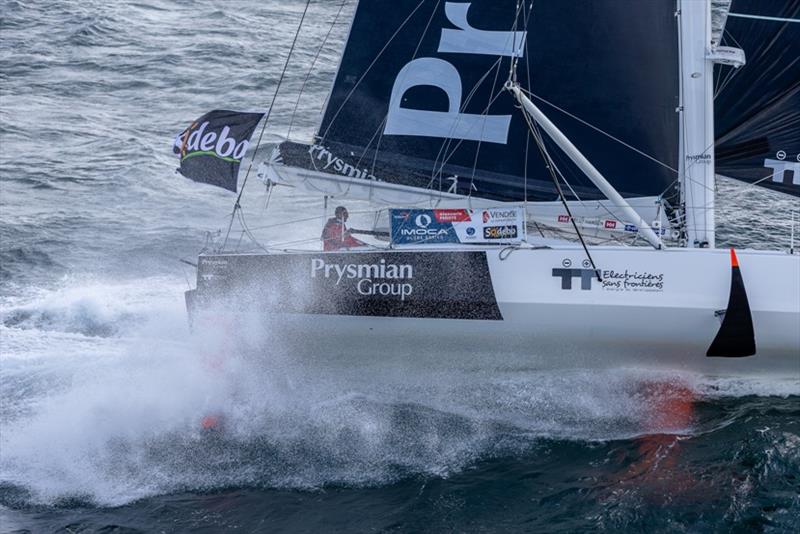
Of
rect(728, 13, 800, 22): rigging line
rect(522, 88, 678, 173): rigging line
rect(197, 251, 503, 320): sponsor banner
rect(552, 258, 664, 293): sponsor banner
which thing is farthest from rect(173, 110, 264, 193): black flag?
rect(728, 13, 800, 22): rigging line

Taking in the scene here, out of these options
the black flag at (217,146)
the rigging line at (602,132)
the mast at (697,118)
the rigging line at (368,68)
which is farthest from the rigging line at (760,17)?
the black flag at (217,146)

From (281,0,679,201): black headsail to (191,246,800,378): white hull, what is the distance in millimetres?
2051

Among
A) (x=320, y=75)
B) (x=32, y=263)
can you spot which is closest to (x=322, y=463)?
(x=32, y=263)

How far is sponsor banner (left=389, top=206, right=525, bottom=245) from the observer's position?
1421 cm

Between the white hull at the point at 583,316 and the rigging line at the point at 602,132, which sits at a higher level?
the rigging line at the point at 602,132

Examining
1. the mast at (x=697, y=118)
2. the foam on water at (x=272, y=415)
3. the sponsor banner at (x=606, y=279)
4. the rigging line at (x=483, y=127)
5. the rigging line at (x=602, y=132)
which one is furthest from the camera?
the rigging line at (x=483, y=127)

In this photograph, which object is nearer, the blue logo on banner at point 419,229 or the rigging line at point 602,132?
the blue logo on banner at point 419,229

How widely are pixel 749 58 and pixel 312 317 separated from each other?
6.54m

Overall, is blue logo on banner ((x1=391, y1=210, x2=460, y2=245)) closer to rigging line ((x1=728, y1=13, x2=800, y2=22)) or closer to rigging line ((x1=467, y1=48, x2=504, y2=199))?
rigging line ((x1=467, y1=48, x2=504, y2=199))

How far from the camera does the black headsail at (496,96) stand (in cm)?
1499

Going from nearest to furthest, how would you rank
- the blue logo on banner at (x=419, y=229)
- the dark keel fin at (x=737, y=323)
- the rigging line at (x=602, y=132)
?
the dark keel fin at (x=737, y=323), the blue logo on banner at (x=419, y=229), the rigging line at (x=602, y=132)

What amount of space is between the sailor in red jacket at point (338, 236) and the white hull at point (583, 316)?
86 centimetres

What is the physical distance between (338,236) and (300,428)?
2.97 meters

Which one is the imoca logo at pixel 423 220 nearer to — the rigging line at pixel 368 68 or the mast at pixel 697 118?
the rigging line at pixel 368 68
